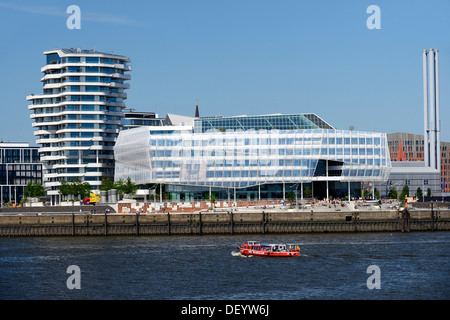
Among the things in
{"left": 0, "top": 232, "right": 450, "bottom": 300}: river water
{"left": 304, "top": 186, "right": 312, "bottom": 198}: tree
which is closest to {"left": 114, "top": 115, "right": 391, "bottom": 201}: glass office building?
{"left": 304, "top": 186, "right": 312, "bottom": 198}: tree

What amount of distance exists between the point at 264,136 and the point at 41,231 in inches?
2443

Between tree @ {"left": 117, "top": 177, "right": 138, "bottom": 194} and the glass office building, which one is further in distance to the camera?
tree @ {"left": 117, "top": 177, "right": 138, "bottom": 194}

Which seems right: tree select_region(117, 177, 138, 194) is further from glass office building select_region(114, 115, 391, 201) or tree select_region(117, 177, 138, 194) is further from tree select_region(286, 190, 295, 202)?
tree select_region(286, 190, 295, 202)

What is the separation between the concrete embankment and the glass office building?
137 feet

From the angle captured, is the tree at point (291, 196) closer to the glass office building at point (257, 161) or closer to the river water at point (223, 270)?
the glass office building at point (257, 161)

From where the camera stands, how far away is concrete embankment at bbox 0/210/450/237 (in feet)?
454

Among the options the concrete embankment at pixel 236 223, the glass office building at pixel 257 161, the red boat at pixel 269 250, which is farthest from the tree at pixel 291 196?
the red boat at pixel 269 250

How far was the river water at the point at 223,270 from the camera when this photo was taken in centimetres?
7875

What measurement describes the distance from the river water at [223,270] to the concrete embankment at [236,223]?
1057 cm

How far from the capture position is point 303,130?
608 ft

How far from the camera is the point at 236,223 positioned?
138875 millimetres

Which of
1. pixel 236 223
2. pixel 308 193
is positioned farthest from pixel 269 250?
pixel 308 193

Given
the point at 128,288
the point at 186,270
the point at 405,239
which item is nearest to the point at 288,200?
the point at 405,239
